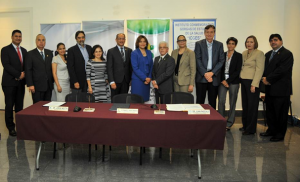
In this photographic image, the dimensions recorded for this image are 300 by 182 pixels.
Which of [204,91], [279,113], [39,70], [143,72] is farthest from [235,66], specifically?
[39,70]

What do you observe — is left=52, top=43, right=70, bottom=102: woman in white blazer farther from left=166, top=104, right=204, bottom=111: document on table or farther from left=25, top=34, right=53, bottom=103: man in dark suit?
left=166, top=104, right=204, bottom=111: document on table

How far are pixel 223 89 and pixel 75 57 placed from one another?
8.80 ft

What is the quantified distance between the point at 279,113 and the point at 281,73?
677 mm

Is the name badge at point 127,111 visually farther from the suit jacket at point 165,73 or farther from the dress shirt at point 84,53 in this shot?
the dress shirt at point 84,53

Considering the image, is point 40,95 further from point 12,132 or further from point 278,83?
point 278,83

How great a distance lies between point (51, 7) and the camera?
5.62 meters

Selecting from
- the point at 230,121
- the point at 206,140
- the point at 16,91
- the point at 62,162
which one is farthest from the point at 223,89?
the point at 16,91

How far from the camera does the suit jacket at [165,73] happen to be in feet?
13.2

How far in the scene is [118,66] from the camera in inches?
166

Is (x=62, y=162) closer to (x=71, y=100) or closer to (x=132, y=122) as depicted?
(x=71, y=100)

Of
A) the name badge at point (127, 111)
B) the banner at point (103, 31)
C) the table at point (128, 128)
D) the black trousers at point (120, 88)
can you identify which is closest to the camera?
the table at point (128, 128)

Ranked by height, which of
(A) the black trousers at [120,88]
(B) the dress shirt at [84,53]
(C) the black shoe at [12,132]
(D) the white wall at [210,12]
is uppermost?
(D) the white wall at [210,12]

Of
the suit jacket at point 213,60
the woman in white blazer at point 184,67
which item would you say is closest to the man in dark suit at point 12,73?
the woman in white blazer at point 184,67

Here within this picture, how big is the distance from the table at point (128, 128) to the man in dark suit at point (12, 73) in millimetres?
1771
